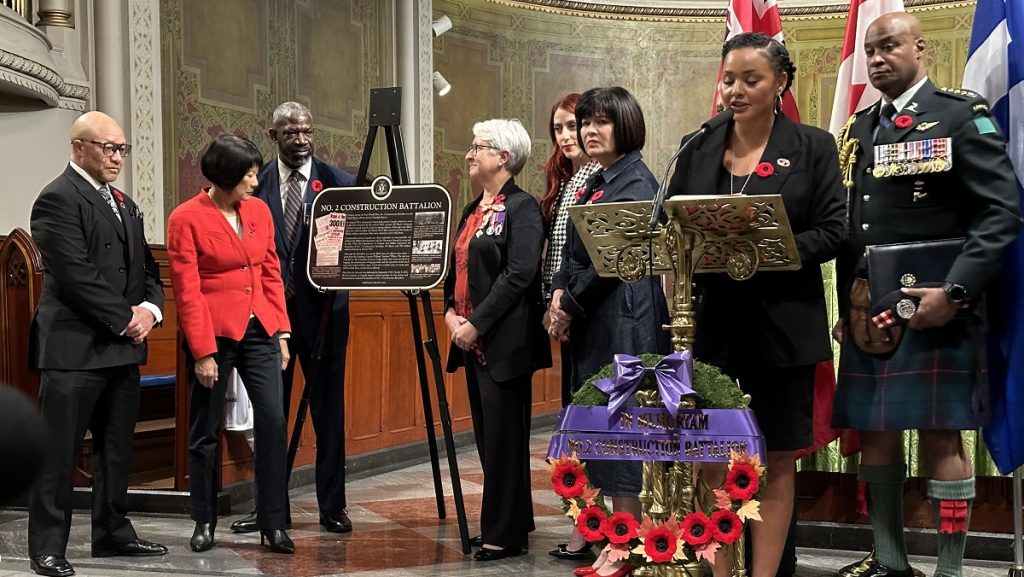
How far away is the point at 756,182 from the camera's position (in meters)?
2.60

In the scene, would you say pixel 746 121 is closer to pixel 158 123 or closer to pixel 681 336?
pixel 681 336

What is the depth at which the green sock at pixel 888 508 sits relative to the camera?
2.98 m

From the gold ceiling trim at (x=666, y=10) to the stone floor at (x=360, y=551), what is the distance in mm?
7151

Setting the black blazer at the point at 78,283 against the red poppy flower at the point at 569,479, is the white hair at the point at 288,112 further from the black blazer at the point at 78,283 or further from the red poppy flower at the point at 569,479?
the red poppy flower at the point at 569,479

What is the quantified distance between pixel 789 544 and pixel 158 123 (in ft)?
16.8

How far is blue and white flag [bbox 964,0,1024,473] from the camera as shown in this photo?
117 inches

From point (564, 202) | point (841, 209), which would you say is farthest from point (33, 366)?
point (841, 209)

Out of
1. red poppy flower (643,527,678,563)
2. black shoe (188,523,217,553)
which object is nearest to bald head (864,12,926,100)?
red poppy flower (643,527,678,563)

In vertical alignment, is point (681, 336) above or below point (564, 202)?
below

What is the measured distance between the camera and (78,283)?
3.53 meters

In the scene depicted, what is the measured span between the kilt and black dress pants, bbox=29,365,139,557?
7.92 ft

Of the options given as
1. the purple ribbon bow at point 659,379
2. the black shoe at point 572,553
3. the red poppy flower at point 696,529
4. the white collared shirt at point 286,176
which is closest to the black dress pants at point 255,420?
the white collared shirt at point 286,176

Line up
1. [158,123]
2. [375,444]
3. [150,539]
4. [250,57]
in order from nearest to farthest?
[150,539] → [375,444] → [158,123] → [250,57]

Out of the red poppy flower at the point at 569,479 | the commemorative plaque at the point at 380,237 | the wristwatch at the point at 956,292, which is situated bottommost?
the red poppy flower at the point at 569,479
